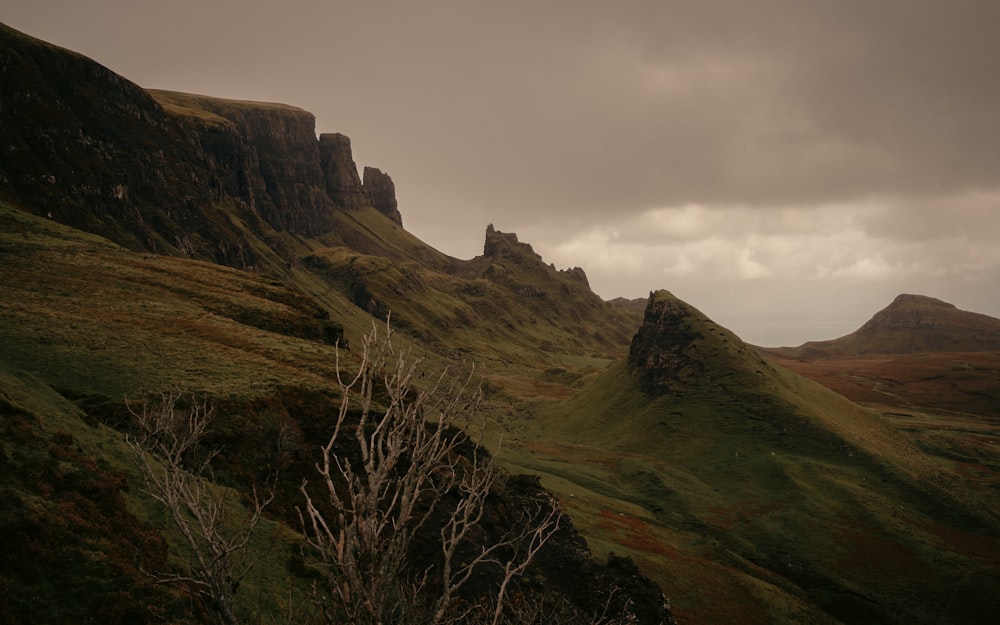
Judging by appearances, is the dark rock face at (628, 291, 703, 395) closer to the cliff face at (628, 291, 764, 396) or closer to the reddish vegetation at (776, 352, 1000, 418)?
the cliff face at (628, 291, 764, 396)

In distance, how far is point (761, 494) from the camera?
87062mm

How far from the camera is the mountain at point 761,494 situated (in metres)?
57.6

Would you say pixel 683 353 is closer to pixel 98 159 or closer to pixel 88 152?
pixel 98 159

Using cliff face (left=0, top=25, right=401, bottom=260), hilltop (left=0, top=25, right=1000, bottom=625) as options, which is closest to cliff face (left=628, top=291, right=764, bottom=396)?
hilltop (left=0, top=25, right=1000, bottom=625)

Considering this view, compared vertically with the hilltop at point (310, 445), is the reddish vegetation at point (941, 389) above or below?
above

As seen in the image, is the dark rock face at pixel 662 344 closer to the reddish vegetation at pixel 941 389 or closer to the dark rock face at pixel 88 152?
the reddish vegetation at pixel 941 389

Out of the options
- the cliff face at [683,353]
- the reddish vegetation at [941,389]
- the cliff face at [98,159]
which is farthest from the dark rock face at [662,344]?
the cliff face at [98,159]

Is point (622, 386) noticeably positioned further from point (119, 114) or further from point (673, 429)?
point (119, 114)

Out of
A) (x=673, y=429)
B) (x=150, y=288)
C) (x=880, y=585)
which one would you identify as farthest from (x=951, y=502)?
(x=150, y=288)

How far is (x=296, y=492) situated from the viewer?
112 feet

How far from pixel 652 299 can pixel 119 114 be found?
190737 mm

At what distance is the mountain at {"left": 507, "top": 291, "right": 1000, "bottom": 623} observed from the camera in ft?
189

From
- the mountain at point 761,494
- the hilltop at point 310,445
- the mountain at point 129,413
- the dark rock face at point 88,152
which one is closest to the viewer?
the mountain at point 129,413

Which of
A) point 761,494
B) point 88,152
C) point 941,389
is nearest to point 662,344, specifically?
point 761,494
